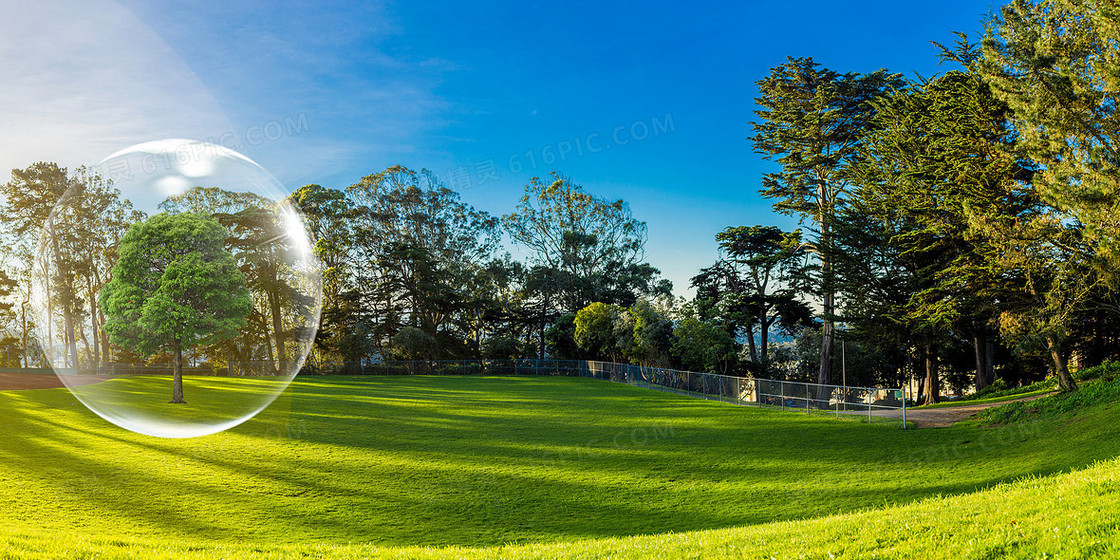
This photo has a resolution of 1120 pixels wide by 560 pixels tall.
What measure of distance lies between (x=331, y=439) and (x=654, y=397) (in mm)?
16539

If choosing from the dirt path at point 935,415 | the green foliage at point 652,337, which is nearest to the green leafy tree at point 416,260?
the green foliage at point 652,337

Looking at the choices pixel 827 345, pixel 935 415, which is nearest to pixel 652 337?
pixel 827 345

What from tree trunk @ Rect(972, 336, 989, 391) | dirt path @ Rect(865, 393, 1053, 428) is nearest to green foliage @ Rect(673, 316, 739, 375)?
tree trunk @ Rect(972, 336, 989, 391)

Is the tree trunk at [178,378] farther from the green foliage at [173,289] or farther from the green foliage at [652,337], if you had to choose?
the green foliage at [652,337]

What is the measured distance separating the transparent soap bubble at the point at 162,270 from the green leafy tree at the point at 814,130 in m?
29.8

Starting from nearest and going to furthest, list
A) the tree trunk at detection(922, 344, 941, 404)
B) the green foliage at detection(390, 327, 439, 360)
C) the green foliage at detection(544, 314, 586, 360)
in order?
the tree trunk at detection(922, 344, 941, 404), the green foliage at detection(390, 327, 439, 360), the green foliage at detection(544, 314, 586, 360)

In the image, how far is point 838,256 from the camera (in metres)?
31.8

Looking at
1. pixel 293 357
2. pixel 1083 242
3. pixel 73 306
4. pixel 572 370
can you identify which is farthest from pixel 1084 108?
pixel 572 370

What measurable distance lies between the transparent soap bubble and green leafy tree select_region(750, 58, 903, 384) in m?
29.8

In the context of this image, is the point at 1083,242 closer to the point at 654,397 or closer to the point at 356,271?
the point at 654,397

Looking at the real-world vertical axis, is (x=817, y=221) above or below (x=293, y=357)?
above

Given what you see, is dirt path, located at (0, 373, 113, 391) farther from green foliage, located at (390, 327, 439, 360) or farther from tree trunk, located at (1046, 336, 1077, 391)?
tree trunk, located at (1046, 336, 1077, 391)

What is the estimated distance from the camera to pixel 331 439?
1955cm

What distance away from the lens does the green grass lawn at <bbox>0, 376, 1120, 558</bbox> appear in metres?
7.61
